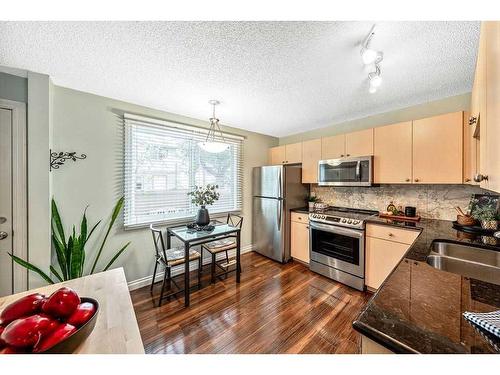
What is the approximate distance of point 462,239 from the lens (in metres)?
1.49

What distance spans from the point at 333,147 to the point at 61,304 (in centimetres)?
309

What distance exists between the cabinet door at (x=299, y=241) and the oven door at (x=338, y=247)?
15 centimetres

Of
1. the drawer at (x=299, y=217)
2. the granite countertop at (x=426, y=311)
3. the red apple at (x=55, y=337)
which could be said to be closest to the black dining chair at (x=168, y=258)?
the red apple at (x=55, y=337)

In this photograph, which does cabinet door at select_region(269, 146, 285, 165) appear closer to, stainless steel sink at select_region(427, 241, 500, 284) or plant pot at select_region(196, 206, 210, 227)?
Result: plant pot at select_region(196, 206, 210, 227)

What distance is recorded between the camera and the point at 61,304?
2.11 feet

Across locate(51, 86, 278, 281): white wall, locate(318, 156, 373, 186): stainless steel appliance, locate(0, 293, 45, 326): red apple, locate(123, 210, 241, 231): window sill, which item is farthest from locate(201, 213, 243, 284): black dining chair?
locate(0, 293, 45, 326): red apple

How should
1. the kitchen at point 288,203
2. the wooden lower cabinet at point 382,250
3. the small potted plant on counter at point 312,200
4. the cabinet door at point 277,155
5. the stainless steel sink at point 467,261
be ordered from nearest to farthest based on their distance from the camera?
1. the kitchen at point 288,203
2. the stainless steel sink at point 467,261
3. the wooden lower cabinet at point 382,250
4. the small potted plant on counter at point 312,200
5. the cabinet door at point 277,155

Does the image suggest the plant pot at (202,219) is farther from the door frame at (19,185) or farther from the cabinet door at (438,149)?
the cabinet door at (438,149)

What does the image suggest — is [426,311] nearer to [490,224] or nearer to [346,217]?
[490,224]

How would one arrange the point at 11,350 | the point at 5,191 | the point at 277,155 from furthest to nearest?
the point at 277,155 → the point at 5,191 → the point at 11,350

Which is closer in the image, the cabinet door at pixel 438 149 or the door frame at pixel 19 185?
the door frame at pixel 19 185

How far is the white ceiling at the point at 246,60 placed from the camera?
1192 millimetres

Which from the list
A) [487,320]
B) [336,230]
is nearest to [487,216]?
[336,230]
